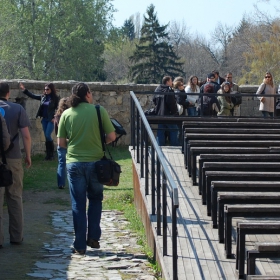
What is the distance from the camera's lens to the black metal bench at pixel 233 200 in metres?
6.39

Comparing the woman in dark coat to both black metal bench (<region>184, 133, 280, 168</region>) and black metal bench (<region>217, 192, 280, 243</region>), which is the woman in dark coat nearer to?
black metal bench (<region>184, 133, 280, 168</region>)

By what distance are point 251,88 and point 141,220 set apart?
27.2 feet

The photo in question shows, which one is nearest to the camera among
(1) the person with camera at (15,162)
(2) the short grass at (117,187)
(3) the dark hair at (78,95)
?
(3) the dark hair at (78,95)

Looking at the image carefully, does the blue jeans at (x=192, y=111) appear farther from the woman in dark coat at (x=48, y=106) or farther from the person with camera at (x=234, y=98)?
the woman in dark coat at (x=48, y=106)

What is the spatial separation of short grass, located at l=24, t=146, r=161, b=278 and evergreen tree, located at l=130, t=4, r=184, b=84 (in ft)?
137

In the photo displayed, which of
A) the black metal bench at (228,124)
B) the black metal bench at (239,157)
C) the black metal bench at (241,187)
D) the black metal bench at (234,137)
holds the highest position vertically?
the black metal bench at (228,124)

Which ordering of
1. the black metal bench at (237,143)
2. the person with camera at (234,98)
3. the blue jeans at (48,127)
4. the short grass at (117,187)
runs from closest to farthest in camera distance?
the black metal bench at (237,143), the short grass at (117,187), the person with camera at (234,98), the blue jeans at (48,127)

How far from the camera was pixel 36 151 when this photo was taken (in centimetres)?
1611

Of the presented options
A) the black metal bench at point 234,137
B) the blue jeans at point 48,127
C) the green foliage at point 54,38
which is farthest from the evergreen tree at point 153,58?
the black metal bench at point 234,137

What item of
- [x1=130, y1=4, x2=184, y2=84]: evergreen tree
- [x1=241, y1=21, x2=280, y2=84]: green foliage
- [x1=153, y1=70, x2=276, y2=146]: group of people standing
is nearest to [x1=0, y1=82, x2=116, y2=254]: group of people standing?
[x1=153, y1=70, x2=276, y2=146]: group of people standing

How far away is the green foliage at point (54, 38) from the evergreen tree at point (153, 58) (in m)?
3.64

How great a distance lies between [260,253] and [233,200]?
125cm

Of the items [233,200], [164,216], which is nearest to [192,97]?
[233,200]

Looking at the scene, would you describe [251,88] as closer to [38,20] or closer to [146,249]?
[146,249]
